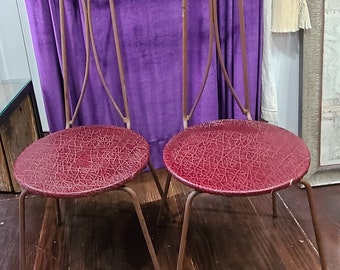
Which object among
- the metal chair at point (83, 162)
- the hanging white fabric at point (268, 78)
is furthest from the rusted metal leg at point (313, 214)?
the hanging white fabric at point (268, 78)

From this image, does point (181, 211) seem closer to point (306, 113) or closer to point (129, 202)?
point (129, 202)

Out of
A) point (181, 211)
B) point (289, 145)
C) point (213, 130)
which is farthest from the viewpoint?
point (181, 211)

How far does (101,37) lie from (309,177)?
0.98 m

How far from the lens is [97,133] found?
1271mm

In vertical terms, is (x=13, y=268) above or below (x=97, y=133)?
below

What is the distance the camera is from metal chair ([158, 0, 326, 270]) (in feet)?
3.20

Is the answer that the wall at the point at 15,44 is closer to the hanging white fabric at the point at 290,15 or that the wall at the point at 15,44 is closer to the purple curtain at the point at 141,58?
the purple curtain at the point at 141,58

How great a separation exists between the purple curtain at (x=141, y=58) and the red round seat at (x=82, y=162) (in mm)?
291

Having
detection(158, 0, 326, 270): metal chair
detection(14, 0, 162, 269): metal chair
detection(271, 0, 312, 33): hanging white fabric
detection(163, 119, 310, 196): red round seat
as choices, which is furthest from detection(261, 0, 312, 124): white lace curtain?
detection(14, 0, 162, 269): metal chair

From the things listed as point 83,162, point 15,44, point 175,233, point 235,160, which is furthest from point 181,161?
point 15,44

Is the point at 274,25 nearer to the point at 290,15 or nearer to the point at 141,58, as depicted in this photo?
the point at 290,15

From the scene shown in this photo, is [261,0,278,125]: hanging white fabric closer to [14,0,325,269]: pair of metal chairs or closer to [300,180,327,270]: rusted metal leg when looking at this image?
[14,0,325,269]: pair of metal chairs

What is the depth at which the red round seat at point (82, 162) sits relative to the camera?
1019 millimetres

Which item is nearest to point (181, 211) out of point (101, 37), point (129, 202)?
point (129, 202)
